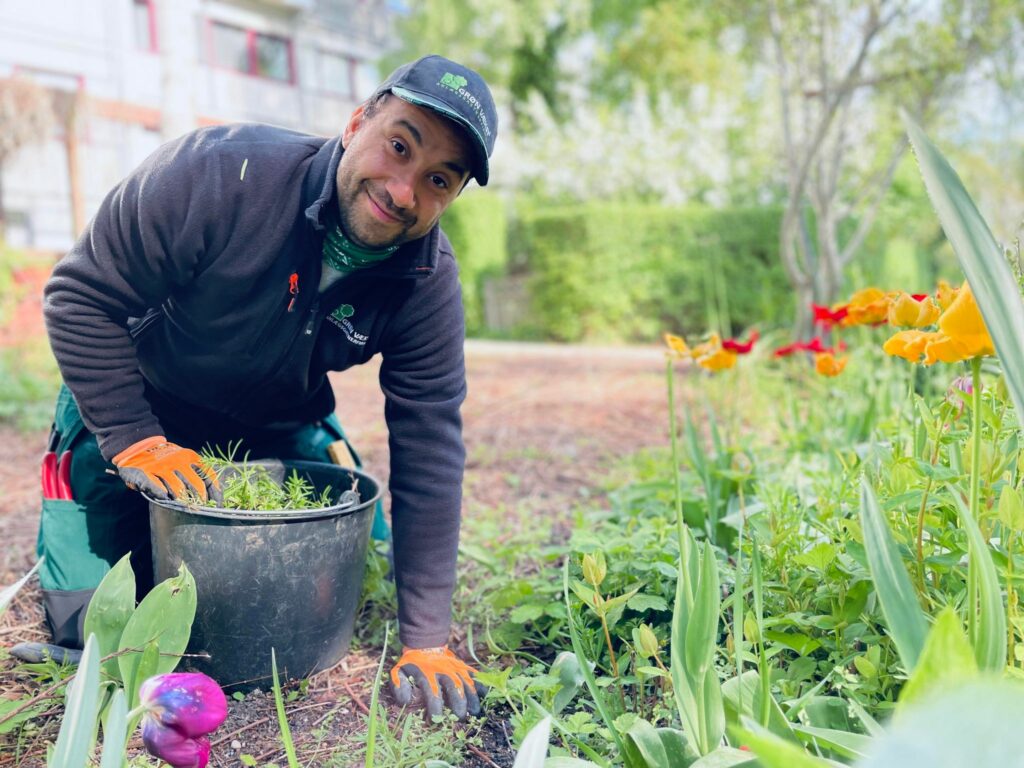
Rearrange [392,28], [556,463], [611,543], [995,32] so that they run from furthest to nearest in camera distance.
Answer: [392,28], [995,32], [556,463], [611,543]

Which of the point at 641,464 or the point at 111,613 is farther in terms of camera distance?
the point at 641,464

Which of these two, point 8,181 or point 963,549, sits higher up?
point 8,181

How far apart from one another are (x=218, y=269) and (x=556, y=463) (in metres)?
1.91

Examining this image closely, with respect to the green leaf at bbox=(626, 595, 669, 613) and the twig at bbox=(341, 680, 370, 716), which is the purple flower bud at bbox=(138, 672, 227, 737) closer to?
the twig at bbox=(341, 680, 370, 716)

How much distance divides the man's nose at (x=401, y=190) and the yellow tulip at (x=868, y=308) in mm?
1003

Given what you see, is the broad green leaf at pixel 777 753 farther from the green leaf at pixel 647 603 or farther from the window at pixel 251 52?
the window at pixel 251 52

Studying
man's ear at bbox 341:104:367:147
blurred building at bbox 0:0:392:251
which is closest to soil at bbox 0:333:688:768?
man's ear at bbox 341:104:367:147

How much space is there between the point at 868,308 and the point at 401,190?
3.42 feet

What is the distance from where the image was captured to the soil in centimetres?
140

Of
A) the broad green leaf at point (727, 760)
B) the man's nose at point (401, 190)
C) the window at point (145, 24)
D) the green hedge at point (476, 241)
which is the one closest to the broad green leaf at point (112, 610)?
the man's nose at point (401, 190)

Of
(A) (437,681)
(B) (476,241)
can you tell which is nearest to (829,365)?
(A) (437,681)

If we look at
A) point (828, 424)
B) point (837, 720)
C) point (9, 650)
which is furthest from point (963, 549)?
point (9, 650)

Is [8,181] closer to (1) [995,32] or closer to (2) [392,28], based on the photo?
(2) [392,28]

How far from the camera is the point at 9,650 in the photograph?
65.3 inches
